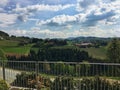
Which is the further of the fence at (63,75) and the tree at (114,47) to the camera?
the tree at (114,47)

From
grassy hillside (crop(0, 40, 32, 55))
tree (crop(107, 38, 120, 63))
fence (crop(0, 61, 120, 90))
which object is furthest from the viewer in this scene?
grassy hillside (crop(0, 40, 32, 55))

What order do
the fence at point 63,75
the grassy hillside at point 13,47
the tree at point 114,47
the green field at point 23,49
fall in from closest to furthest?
the fence at point 63,75
the tree at point 114,47
the green field at point 23,49
the grassy hillside at point 13,47

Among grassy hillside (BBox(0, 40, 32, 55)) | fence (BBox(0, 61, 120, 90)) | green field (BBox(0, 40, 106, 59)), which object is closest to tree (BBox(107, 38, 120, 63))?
green field (BBox(0, 40, 106, 59))

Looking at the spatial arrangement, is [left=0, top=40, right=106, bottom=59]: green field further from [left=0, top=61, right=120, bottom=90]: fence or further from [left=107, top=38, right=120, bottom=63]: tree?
[left=0, top=61, right=120, bottom=90]: fence

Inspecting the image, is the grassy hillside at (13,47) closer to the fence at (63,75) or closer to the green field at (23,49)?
the green field at (23,49)

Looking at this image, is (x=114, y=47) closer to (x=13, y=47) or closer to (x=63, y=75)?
(x=13, y=47)

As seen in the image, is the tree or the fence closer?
the fence

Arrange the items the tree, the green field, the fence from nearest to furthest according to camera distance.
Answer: the fence, the tree, the green field

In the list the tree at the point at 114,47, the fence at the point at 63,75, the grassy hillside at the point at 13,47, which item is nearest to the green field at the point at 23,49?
the grassy hillside at the point at 13,47

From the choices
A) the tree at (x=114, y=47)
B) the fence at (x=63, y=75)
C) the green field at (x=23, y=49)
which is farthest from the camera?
the green field at (x=23, y=49)
